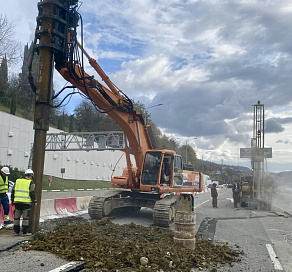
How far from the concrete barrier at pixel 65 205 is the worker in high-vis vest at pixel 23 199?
5.93 meters

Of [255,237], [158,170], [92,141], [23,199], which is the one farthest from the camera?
[92,141]

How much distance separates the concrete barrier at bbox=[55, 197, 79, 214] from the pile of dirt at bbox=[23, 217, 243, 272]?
20.1ft

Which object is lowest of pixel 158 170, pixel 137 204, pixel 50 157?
pixel 137 204

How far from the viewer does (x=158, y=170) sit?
13.4 m

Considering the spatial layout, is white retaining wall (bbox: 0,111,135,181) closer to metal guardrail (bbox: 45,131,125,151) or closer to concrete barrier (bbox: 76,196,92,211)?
metal guardrail (bbox: 45,131,125,151)

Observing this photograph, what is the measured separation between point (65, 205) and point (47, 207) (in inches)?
63.3

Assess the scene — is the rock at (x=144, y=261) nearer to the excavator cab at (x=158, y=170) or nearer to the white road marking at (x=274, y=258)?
the white road marking at (x=274, y=258)

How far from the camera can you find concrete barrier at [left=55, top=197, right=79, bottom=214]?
14.9 meters

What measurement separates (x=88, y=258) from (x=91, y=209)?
20.1 ft

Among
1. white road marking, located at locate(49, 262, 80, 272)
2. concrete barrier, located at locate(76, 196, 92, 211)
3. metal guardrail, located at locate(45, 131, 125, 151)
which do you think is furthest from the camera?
metal guardrail, located at locate(45, 131, 125, 151)

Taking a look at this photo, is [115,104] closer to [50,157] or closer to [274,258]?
[274,258]

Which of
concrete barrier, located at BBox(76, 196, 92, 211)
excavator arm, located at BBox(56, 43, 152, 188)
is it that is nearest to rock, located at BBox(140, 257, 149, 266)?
excavator arm, located at BBox(56, 43, 152, 188)

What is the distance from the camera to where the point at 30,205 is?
893 cm

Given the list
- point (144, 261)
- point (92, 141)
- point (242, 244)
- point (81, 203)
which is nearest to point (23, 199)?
point (144, 261)
